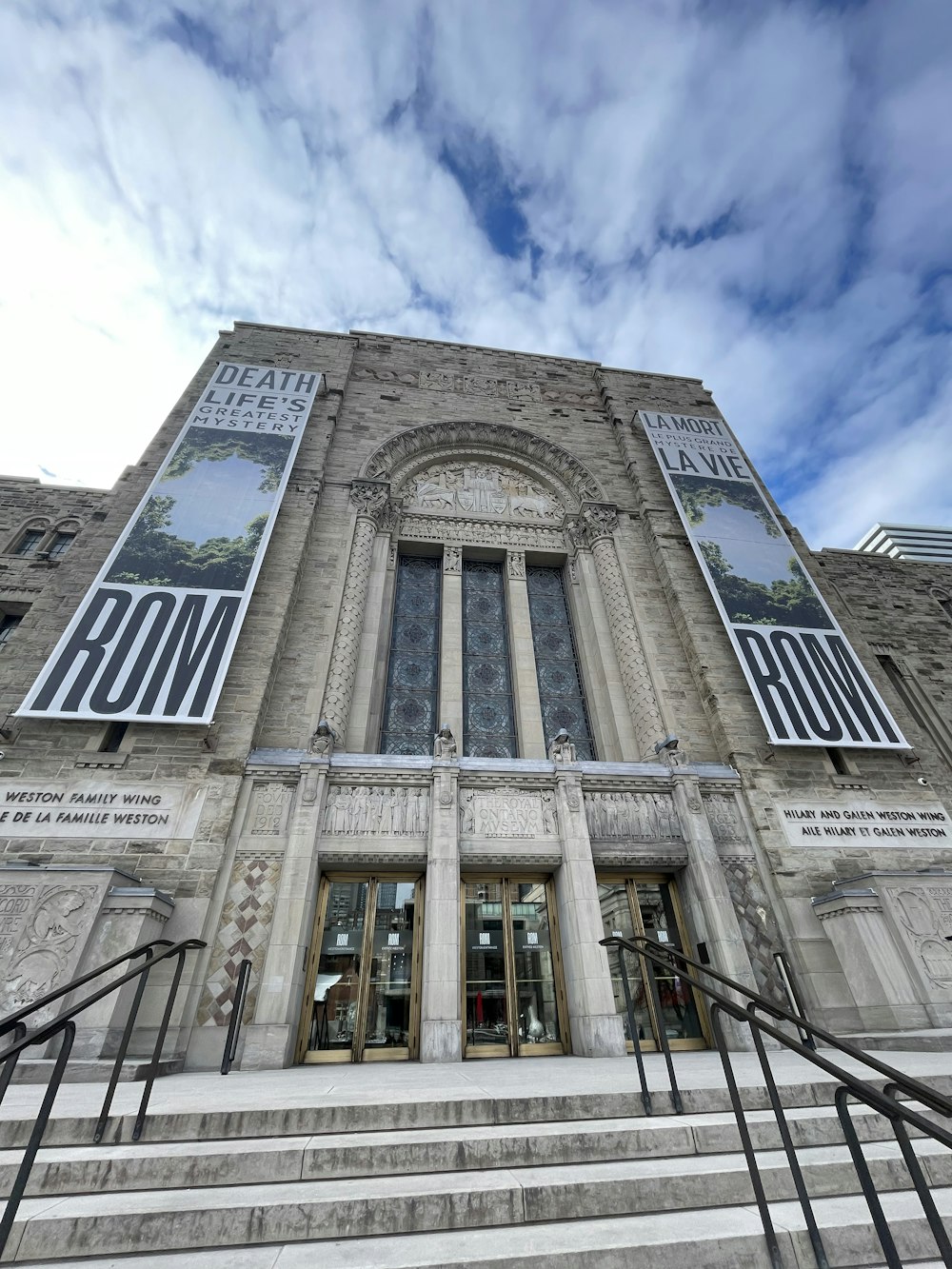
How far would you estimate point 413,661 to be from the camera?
Answer: 11297 mm

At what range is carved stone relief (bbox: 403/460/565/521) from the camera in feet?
45.1

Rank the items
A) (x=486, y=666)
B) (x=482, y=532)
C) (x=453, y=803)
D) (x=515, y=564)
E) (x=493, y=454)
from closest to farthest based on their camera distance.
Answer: (x=453, y=803)
(x=486, y=666)
(x=515, y=564)
(x=482, y=532)
(x=493, y=454)

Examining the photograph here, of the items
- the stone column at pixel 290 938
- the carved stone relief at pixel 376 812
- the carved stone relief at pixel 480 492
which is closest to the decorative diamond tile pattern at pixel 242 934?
the stone column at pixel 290 938

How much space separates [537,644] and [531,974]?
6302 millimetres

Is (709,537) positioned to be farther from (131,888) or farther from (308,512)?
(131,888)

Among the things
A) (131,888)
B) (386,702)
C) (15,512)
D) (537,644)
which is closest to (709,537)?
(537,644)

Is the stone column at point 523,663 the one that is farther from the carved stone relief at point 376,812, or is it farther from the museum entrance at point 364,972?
the museum entrance at point 364,972

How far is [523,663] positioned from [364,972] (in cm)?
605

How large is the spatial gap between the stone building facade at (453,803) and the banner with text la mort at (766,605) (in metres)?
0.47

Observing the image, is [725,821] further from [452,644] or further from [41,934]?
[41,934]

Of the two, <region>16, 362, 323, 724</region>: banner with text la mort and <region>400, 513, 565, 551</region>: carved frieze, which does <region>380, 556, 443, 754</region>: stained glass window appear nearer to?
<region>400, 513, 565, 551</region>: carved frieze

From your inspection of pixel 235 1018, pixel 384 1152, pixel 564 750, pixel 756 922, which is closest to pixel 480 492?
pixel 564 750

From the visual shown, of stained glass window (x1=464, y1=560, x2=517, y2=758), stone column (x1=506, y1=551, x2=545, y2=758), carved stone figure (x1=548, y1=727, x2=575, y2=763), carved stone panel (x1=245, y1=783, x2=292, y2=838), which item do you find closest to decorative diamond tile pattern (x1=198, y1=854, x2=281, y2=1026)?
carved stone panel (x1=245, y1=783, x2=292, y2=838)

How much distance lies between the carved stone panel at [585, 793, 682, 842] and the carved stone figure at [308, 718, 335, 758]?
3.94 metres
